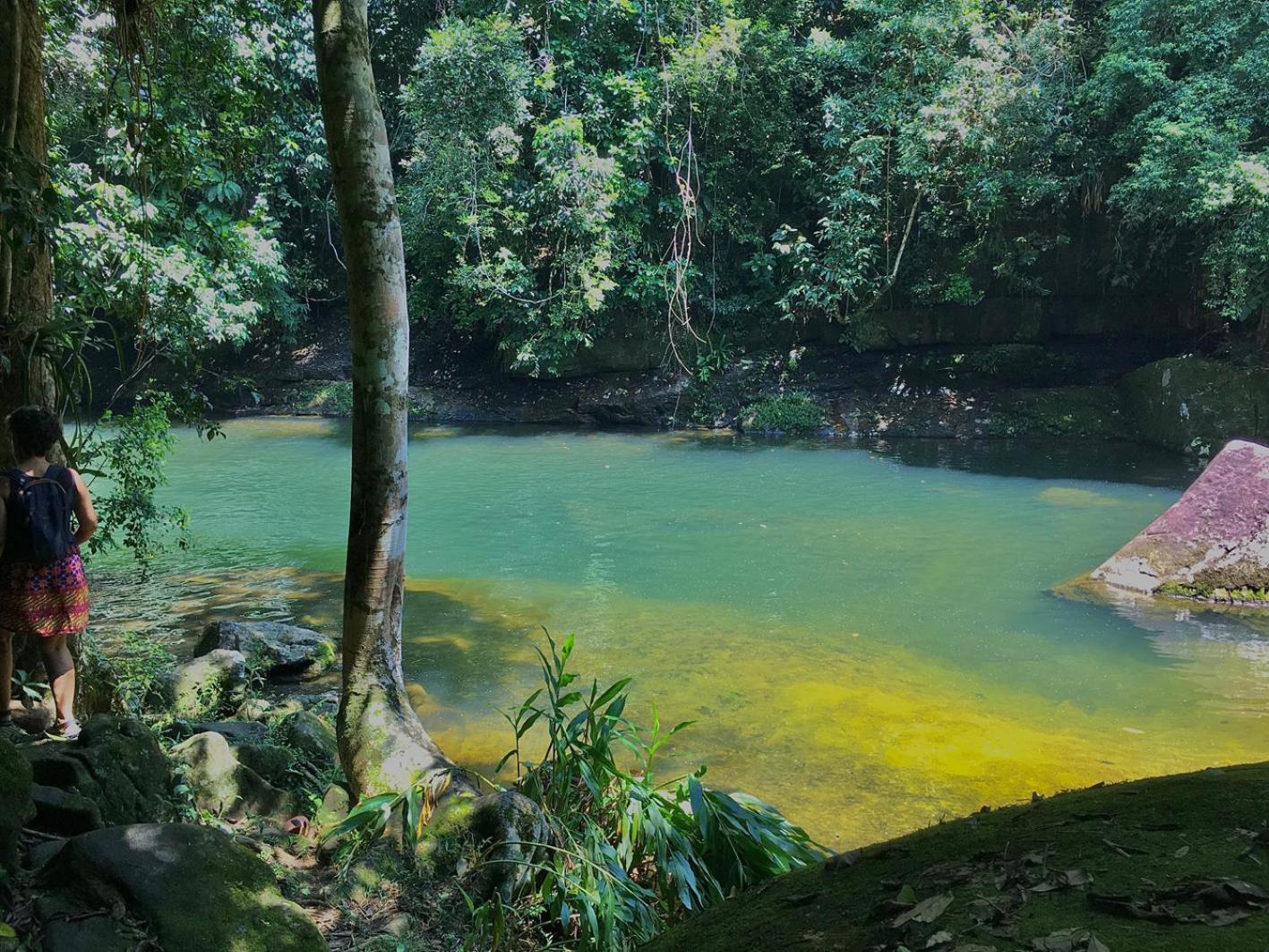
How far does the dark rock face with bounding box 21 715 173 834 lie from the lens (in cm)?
266

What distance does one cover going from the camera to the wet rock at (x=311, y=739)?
15.2 ft

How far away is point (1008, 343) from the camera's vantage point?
17.3m

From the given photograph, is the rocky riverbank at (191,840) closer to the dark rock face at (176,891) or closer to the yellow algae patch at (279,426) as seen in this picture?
the dark rock face at (176,891)

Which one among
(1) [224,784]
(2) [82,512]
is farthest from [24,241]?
(1) [224,784]

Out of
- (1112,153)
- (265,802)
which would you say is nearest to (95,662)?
(265,802)

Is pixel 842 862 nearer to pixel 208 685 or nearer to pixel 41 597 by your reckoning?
pixel 41 597

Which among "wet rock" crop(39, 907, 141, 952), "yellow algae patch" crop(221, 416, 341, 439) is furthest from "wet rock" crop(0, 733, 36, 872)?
"yellow algae patch" crop(221, 416, 341, 439)

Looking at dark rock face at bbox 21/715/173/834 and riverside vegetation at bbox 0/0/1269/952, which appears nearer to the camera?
A: riverside vegetation at bbox 0/0/1269/952

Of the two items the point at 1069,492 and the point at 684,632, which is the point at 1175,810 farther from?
the point at 1069,492

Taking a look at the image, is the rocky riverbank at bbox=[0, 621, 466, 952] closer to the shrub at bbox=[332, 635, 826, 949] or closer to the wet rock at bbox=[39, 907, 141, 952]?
the wet rock at bbox=[39, 907, 141, 952]

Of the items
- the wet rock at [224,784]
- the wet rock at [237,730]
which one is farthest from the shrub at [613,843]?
the wet rock at [237,730]

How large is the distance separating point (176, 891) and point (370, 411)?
2.03 m

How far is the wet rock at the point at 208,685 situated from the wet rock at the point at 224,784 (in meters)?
1.55

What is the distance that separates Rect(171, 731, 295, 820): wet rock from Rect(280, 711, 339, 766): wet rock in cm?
68
